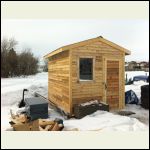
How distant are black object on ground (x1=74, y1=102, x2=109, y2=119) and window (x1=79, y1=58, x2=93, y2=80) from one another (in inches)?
54.1

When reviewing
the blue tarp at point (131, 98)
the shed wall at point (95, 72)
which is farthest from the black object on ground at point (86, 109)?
the blue tarp at point (131, 98)

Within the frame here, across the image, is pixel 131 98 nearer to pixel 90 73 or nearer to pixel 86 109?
pixel 90 73

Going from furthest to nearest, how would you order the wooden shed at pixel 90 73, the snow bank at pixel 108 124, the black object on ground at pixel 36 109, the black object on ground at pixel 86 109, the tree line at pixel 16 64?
the tree line at pixel 16 64
the wooden shed at pixel 90 73
the black object on ground at pixel 86 109
the black object on ground at pixel 36 109
the snow bank at pixel 108 124

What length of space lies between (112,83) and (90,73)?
55.9 inches

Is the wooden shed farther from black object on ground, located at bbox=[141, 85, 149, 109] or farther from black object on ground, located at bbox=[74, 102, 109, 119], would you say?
black object on ground, located at bbox=[141, 85, 149, 109]

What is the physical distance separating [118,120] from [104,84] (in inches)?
120

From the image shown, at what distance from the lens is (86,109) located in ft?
29.3

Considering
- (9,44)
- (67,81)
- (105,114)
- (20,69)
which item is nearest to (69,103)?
(67,81)

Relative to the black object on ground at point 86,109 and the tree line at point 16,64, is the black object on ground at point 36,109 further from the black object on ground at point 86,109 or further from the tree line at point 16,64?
the tree line at point 16,64

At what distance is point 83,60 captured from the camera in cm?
973

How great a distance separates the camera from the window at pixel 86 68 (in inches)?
381

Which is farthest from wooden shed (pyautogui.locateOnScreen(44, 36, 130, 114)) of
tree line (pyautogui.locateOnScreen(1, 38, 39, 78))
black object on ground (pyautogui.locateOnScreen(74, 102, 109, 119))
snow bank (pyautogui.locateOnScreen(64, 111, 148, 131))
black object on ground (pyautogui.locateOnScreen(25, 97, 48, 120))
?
tree line (pyautogui.locateOnScreen(1, 38, 39, 78))

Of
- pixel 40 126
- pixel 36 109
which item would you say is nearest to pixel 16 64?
pixel 36 109

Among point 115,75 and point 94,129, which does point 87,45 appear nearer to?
point 115,75
